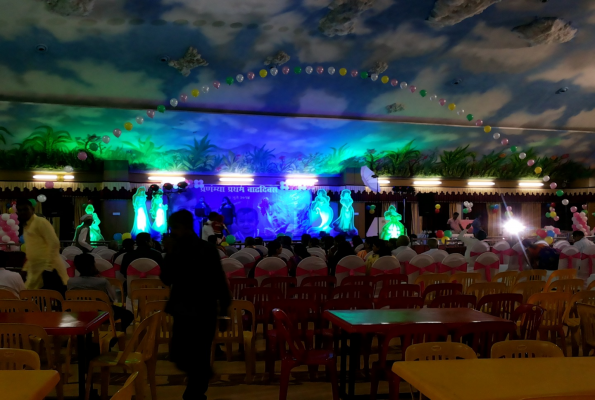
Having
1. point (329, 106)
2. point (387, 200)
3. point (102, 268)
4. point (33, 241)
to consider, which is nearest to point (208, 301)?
point (33, 241)

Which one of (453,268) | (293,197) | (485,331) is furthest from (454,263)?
(293,197)

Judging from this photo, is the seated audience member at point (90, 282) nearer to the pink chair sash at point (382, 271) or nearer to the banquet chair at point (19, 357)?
the banquet chair at point (19, 357)

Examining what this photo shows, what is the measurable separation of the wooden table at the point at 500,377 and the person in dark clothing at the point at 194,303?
1.38m

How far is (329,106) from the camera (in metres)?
13.2

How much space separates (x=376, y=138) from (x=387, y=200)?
290cm

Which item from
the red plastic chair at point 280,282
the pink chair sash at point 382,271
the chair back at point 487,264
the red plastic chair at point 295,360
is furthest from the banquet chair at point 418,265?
the red plastic chair at point 295,360

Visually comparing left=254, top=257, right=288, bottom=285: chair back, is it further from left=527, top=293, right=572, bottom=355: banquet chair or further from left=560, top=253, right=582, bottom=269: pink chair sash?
left=560, top=253, right=582, bottom=269: pink chair sash

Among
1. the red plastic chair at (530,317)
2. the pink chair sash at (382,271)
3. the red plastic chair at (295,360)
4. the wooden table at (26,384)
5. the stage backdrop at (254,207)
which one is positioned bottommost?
the red plastic chair at (295,360)

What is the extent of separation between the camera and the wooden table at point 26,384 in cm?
204

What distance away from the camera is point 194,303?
3.25 metres

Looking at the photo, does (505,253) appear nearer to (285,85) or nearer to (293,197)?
(285,85)

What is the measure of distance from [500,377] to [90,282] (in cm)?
394

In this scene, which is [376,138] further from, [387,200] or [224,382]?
[224,382]

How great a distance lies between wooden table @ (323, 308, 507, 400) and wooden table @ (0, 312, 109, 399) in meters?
1.93
